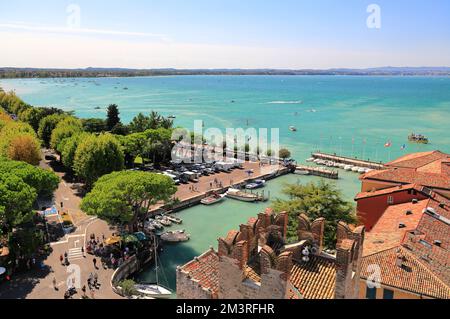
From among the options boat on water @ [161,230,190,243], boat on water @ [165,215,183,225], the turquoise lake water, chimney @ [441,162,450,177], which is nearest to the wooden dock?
the turquoise lake water

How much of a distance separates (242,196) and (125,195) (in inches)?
791

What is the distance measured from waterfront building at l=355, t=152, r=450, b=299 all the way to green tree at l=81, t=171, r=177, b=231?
16.8 m

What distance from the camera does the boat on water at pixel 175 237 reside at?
3475 cm

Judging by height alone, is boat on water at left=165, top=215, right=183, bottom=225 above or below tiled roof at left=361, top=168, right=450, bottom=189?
below

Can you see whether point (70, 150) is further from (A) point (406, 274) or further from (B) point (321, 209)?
(A) point (406, 274)

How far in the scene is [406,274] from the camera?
20.6 metres

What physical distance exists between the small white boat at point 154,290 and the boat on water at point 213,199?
64.4 feet

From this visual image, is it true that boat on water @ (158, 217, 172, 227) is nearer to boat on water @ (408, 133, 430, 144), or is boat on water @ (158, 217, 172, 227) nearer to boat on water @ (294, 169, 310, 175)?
boat on water @ (294, 169, 310, 175)

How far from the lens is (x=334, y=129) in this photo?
4496 inches

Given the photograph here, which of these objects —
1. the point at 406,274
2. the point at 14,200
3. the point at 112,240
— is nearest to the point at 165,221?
the point at 112,240

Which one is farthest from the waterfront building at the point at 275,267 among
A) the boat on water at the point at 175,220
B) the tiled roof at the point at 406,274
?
the boat on water at the point at 175,220

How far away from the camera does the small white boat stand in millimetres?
25391

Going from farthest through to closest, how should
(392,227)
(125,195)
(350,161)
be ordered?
(350,161), (125,195), (392,227)

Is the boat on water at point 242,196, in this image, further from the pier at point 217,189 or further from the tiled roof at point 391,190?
the tiled roof at point 391,190
